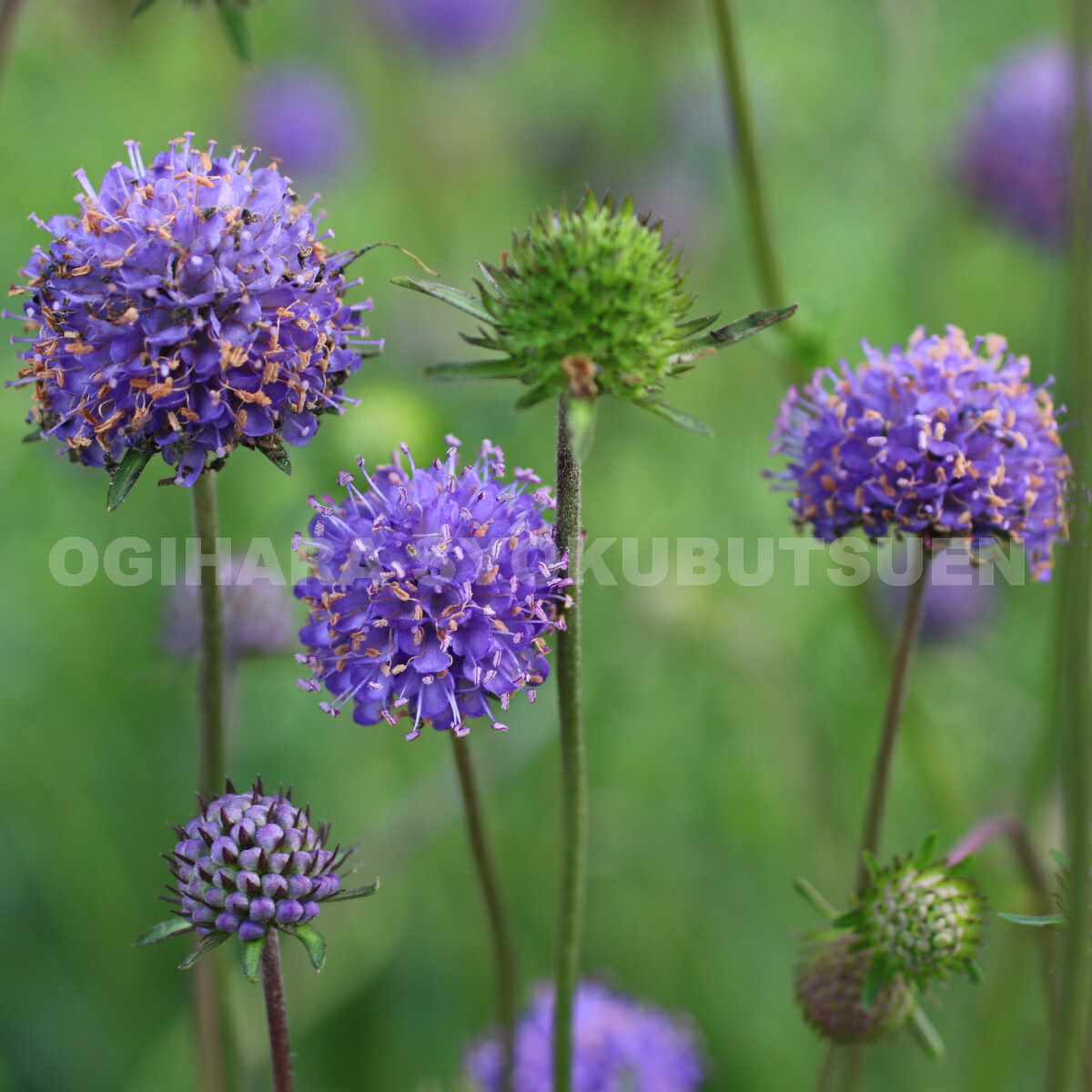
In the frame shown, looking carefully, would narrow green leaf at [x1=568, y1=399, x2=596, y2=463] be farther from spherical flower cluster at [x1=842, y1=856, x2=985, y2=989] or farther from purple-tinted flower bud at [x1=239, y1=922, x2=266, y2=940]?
spherical flower cluster at [x1=842, y1=856, x2=985, y2=989]

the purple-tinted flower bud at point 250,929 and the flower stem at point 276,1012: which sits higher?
the purple-tinted flower bud at point 250,929

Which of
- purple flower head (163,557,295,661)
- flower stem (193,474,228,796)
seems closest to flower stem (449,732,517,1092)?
flower stem (193,474,228,796)

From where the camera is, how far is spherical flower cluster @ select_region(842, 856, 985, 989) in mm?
2719

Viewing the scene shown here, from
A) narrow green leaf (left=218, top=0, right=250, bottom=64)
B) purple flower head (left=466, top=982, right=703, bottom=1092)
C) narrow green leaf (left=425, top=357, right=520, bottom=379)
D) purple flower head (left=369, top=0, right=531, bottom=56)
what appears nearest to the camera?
narrow green leaf (left=425, top=357, right=520, bottom=379)

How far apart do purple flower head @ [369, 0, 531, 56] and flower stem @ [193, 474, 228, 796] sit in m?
7.13

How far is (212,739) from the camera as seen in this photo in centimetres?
296

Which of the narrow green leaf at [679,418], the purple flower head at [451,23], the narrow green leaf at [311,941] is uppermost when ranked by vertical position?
the purple flower head at [451,23]

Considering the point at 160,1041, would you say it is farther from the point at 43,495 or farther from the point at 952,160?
the point at 952,160

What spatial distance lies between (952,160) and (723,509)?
87.0 inches

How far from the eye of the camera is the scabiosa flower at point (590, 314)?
2.40 meters

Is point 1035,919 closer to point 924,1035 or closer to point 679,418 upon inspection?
point 924,1035

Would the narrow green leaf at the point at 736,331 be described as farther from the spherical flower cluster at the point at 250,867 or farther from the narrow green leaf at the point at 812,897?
the spherical flower cluster at the point at 250,867

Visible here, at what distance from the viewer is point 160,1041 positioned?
16.8ft

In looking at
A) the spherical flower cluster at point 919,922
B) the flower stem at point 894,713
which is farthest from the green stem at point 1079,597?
the flower stem at point 894,713
